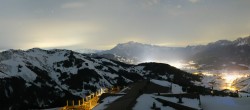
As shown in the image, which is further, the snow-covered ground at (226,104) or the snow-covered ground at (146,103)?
the snow-covered ground at (226,104)

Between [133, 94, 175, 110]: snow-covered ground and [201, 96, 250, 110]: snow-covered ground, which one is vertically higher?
[133, 94, 175, 110]: snow-covered ground

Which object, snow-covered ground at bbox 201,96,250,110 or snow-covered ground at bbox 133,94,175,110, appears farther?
snow-covered ground at bbox 201,96,250,110

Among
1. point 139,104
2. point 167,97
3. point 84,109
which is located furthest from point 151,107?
point 84,109

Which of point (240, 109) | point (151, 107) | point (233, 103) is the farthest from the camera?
point (233, 103)

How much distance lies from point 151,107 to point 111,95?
3079cm

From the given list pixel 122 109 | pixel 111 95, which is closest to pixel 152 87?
pixel 111 95

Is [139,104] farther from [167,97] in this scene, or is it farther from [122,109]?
[167,97]

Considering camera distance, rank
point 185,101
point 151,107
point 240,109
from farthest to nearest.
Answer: point 240,109 < point 185,101 < point 151,107

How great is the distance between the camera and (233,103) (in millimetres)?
128250

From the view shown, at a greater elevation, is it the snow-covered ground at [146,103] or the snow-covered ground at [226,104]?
the snow-covered ground at [146,103]

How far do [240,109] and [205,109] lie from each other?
1565 centimetres

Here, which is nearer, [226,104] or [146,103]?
[146,103]

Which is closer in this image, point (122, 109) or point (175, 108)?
point (122, 109)

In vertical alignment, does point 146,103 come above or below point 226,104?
above
